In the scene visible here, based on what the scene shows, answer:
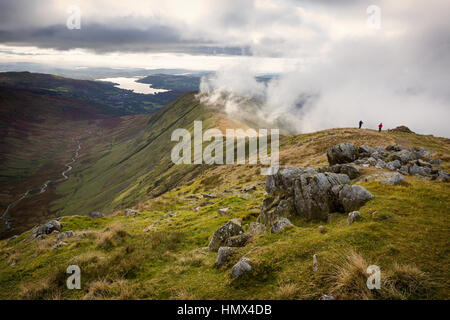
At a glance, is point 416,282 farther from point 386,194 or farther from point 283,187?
point 283,187

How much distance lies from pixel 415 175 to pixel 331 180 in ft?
41.5

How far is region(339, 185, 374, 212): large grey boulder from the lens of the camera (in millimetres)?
15829

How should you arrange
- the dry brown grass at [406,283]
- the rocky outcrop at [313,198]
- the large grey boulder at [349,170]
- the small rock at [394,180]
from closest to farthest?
the dry brown grass at [406,283] → the rocky outcrop at [313,198] → the small rock at [394,180] → the large grey boulder at [349,170]

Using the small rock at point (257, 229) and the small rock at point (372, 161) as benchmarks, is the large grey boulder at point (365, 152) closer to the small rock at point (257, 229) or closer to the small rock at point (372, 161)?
the small rock at point (372, 161)

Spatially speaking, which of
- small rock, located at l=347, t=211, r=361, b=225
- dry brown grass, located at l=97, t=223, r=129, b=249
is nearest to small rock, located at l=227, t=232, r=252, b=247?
small rock, located at l=347, t=211, r=361, b=225

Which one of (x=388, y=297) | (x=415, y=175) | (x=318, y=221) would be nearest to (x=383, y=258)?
(x=388, y=297)

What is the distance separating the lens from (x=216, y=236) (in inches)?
666

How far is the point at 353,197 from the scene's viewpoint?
16.1 metres

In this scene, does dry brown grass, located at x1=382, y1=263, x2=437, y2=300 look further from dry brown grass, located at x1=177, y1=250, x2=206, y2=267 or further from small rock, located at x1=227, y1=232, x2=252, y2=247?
dry brown grass, located at x1=177, y1=250, x2=206, y2=267

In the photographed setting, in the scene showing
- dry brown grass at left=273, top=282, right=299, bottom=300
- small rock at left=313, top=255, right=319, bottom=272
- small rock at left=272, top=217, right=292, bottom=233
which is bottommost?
small rock at left=272, top=217, right=292, bottom=233

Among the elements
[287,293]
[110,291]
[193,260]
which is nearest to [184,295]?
[110,291]

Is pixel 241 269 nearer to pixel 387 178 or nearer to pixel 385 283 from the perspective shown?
pixel 385 283

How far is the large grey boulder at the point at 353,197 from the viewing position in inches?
623

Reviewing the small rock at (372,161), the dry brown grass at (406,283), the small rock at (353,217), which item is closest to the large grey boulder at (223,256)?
the small rock at (353,217)
